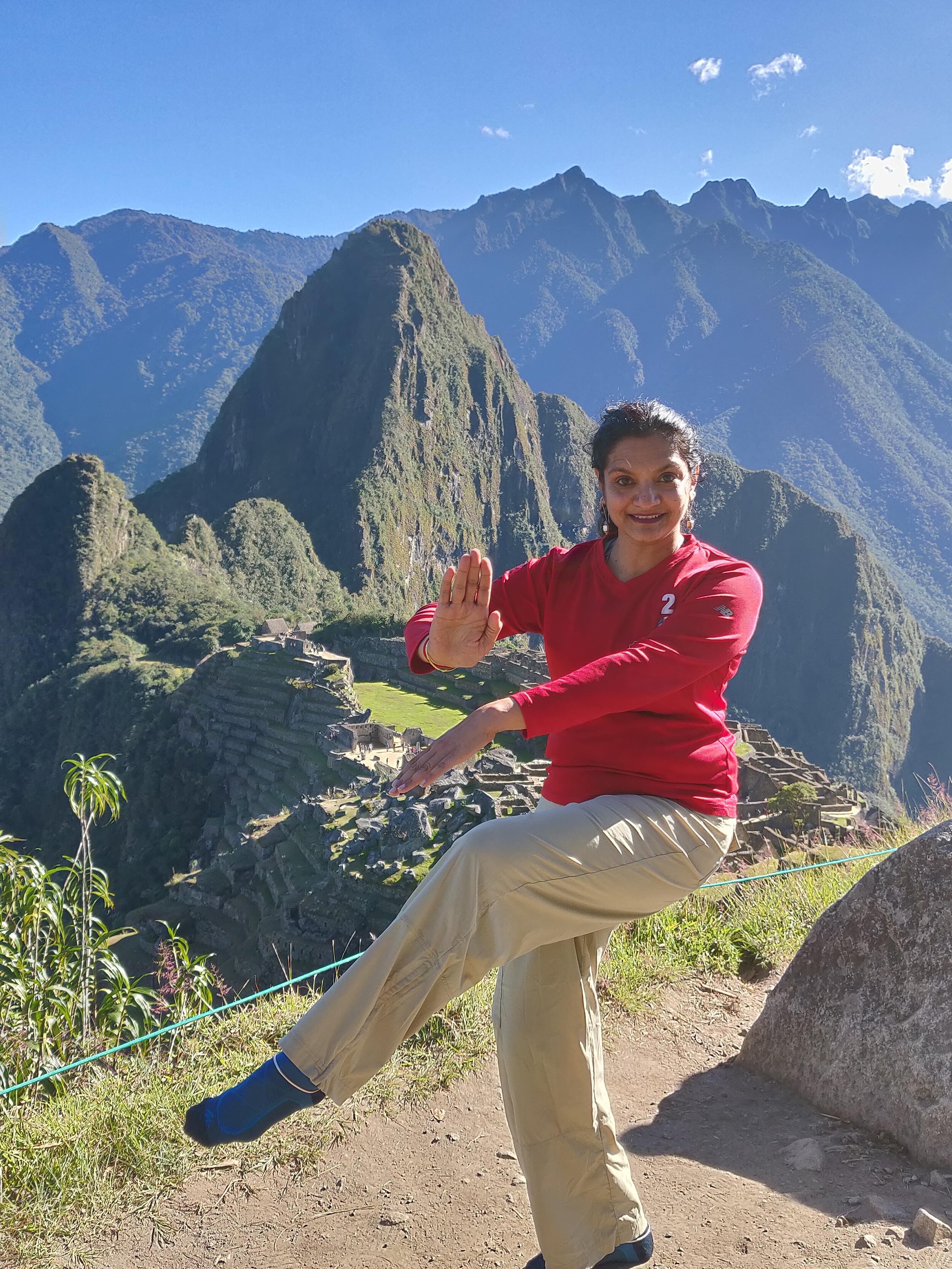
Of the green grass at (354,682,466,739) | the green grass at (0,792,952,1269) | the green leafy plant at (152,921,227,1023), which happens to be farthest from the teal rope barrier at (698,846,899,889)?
the green grass at (354,682,466,739)

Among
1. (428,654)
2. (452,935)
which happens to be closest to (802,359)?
(428,654)

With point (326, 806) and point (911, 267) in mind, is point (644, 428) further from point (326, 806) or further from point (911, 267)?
point (911, 267)

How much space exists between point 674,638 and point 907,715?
10542 cm

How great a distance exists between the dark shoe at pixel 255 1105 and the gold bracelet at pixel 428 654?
3.00ft

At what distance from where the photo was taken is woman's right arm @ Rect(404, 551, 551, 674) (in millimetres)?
2105

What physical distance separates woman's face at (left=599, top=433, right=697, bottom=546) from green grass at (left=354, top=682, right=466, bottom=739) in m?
20.9

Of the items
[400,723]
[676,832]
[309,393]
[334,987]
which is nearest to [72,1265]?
[334,987]

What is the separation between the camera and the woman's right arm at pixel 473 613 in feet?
6.91

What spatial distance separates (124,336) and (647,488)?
170m

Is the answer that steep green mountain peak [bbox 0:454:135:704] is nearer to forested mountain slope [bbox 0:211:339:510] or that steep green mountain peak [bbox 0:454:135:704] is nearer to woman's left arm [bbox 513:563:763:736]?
forested mountain slope [bbox 0:211:339:510]

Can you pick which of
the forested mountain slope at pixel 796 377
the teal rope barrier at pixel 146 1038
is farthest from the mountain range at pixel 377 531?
the teal rope barrier at pixel 146 1038

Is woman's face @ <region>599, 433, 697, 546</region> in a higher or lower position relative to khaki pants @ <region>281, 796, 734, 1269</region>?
higher

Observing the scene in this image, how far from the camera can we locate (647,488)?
214cm

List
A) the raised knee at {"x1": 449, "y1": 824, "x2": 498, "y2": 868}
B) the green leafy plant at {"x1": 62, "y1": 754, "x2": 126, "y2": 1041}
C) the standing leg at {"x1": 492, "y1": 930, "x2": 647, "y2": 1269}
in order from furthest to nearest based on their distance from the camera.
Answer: the green leafy plant at {"x1": 62, "y1": 754, "x2": 126, "y2": 1041} < the standing leg at {"x1": 492, "y1": 930, "x2": 647, "y2": 1269} < the raised knee at {"x1": 449, "y1": 824, "x2": 498, "y2": 868}
